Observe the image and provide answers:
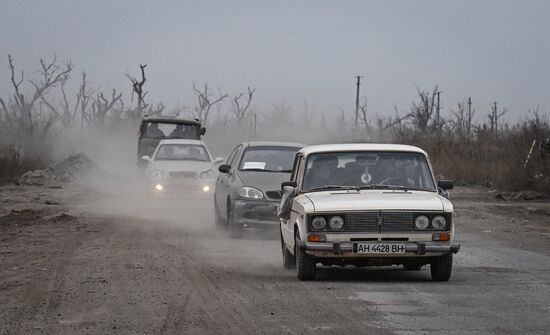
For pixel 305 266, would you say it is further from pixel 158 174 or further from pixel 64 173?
pixel 64 173

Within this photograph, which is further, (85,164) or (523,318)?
(85,164)

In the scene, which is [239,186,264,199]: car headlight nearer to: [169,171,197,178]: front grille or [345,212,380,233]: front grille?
[345,212,380,233]: front grille

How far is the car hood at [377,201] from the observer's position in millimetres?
10875

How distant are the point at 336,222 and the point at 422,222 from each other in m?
0.88

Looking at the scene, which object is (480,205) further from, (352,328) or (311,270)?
(352,328)

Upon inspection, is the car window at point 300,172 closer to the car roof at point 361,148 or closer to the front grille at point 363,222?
the car roof at point 361,148

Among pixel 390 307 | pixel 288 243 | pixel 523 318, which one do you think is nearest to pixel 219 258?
pixel 288 243

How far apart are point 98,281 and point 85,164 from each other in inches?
1363

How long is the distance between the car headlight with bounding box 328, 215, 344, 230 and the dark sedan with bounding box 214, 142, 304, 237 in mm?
5858

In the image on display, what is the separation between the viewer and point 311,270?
11.1m

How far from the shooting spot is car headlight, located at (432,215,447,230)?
1091cm

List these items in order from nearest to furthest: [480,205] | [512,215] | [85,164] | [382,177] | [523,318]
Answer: [523,318] < [382,177] < [512,215] < [480,205] < [85,164]

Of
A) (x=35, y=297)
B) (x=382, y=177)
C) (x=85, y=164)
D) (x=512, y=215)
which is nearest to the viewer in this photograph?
(x=35, y=297)

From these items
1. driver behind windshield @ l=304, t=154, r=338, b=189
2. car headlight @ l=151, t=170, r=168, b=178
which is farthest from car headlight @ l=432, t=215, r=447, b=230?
car headlight @ l=151, t=170, r=168, b=178
